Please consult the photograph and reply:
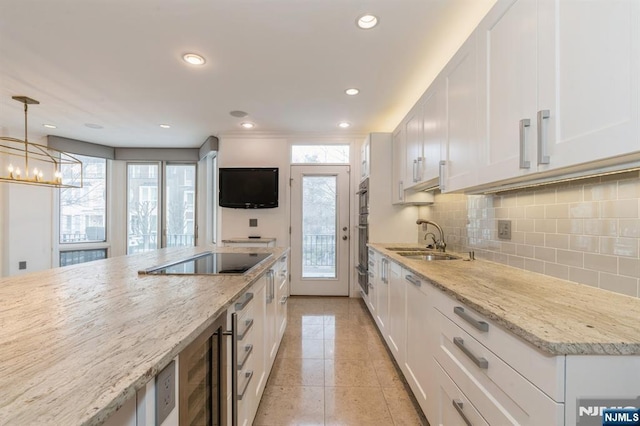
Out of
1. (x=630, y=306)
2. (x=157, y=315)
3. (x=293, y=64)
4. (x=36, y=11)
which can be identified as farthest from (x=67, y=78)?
(x=630, y=306)

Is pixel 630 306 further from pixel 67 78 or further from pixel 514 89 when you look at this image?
pixel 67 78

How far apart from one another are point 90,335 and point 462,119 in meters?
1.98

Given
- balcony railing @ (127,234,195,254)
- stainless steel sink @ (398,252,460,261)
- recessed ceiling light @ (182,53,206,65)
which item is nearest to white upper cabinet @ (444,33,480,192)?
stainless steel sink @ (398,252,460,261)

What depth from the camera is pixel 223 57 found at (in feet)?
7.55

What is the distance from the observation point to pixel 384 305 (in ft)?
8.37

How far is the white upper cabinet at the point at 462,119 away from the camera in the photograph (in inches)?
61.7

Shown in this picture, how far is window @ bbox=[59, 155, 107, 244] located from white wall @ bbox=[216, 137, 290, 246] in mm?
2693

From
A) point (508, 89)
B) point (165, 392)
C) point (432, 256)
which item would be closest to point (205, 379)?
point (165, 392)

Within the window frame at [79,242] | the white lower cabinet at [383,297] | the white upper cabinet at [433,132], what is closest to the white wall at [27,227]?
the window frame at [79,242]

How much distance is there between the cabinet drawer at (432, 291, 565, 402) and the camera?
28.2 inches

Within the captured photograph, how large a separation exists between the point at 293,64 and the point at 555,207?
2149 millimetres

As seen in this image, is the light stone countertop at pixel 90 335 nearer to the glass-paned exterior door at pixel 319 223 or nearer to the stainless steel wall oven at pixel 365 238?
the stainless steel wall oven at pixel 365 238

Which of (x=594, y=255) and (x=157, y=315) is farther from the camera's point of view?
(x=594, y=255)

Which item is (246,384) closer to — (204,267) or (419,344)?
(204,267)
